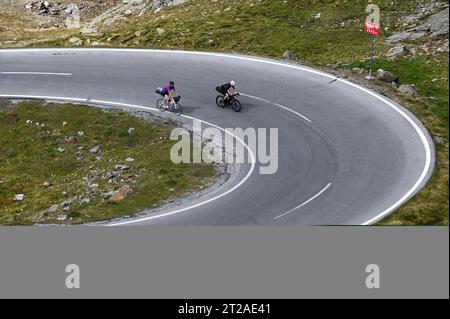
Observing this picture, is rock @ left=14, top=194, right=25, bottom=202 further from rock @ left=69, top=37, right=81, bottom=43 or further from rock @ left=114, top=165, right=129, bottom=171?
rock @ left=69, top=37, right=81, bottom=43

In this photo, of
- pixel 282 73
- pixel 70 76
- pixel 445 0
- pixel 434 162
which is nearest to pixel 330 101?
pixel 282 73

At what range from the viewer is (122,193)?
27984mm

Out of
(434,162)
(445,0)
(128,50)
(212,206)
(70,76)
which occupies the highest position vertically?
(445,0)

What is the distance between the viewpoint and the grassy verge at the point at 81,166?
2767 centimetres

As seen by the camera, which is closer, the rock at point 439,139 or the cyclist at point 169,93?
the rock at point 439,139

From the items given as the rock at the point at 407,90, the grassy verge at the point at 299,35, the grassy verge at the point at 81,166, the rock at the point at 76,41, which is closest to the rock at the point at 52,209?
the grassy verge at the point at 81,166

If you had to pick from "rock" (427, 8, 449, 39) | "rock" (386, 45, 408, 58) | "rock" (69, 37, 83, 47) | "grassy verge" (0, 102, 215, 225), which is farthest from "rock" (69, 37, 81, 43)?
"rock" (427, 8, 449, 39)

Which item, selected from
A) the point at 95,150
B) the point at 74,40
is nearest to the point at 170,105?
the point at 95,150

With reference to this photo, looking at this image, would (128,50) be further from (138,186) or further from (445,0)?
(445,0)

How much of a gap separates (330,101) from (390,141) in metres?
5.38

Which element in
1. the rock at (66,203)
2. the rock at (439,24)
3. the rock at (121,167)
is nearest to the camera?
the rock at (66,203)

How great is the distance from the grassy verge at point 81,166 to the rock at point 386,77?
1241 centimetres

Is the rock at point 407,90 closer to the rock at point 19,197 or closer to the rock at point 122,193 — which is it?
the rock at point 122,193

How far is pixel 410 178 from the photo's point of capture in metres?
26.4
